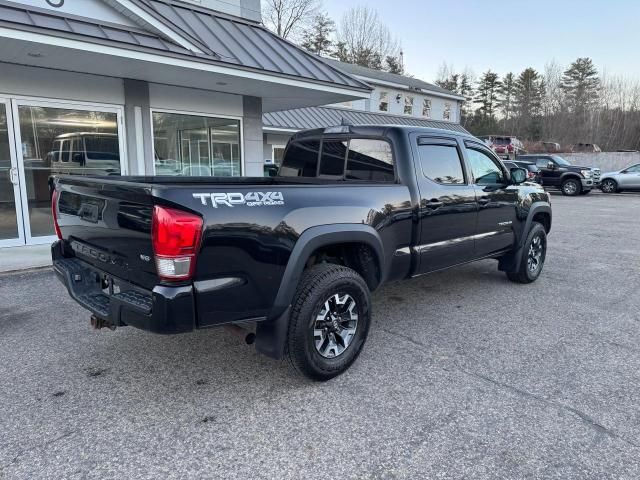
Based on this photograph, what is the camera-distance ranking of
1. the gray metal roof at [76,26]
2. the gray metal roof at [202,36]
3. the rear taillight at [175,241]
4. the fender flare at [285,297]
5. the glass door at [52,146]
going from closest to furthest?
the rear taillight at [175,241] → the fender flare at [285,297] → the gray metal roof at [76,26] → the gray metal roof at [202,36] → the glass door at [52,146]

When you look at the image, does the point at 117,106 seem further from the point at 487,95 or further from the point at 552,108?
the point at 487,95

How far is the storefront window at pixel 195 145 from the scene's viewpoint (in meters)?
8.80

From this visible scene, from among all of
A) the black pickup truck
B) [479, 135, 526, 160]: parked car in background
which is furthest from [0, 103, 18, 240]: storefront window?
[479, 135, 526, 160]: parked car in background

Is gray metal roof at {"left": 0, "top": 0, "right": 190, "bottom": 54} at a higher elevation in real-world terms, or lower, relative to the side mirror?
higher

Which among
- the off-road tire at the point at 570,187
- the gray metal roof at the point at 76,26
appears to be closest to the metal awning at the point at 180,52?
the gray metal roof at the point at 76,26

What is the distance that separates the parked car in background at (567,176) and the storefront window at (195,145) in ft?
57.6

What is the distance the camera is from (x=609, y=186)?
22.3 meters

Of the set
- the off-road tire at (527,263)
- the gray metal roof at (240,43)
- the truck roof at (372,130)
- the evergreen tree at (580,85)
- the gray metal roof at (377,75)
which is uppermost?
the evergreen tree at (580,85)

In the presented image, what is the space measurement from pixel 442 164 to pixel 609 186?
22.3m

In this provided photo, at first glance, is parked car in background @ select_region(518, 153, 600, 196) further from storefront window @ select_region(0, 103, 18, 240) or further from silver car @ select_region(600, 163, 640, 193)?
storefront window @ select_region(0, 103, 18, 240)

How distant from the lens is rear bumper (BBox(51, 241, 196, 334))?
250 centimetres

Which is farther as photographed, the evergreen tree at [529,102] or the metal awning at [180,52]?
the evergreen tree at [529,102]

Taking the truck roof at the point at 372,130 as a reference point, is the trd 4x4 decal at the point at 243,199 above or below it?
below

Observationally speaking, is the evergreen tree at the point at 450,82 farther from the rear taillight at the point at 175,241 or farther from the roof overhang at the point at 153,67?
the rear taillight at the point at 175,241
